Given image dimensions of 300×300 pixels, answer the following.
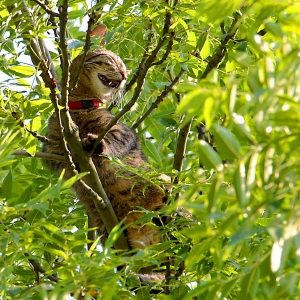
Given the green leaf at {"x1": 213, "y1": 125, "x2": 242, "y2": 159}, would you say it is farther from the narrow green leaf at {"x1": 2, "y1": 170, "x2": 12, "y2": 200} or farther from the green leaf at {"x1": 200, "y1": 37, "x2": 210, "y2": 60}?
the narrow green leaf at {"x1": 2, "y1": 170, "x2": 12, "y2": 200}

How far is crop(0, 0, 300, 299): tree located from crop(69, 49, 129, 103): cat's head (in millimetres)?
695

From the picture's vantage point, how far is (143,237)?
501 cm

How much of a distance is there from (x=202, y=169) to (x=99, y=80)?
10.8 feet

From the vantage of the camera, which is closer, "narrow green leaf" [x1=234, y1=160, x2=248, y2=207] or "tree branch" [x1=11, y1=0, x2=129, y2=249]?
"narrow green leaf" [x1=234, y1=160, x2=248, y2=207]

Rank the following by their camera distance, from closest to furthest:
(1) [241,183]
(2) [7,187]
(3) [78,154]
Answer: (1) [241,183] < (2) [7,187] < (3) [78,154]

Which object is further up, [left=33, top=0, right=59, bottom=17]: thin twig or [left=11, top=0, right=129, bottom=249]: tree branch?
[left=33, top=0, right=59, bottom=17]: thin twig

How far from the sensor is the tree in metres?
1.76

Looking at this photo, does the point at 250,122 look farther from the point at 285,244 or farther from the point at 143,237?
the point at 143,237

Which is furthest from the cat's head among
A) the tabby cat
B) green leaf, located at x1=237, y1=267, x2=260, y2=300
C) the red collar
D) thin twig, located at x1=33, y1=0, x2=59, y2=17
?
green leaf, located at x1=237, y1=267, x2=260, y2=300

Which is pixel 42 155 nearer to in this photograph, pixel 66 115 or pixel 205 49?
pixel 66 115

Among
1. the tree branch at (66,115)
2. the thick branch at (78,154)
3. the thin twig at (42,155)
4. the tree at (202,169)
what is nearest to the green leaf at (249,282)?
the tree at (202,169)

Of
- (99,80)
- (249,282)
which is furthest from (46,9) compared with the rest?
(99,80)

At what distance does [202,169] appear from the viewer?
2.88 m

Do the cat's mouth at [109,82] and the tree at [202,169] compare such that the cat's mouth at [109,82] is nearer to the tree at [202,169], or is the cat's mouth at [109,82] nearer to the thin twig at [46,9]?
the tree at [202,169]
